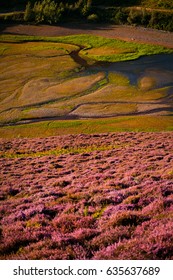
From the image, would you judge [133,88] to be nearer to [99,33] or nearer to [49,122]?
[49,122]

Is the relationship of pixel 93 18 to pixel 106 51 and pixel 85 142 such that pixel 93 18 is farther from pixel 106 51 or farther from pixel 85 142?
pixel 85 142

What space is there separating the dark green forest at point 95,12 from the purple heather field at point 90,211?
103671 mm

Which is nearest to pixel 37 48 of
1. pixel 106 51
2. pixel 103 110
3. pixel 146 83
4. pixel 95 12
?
pixel 106 51

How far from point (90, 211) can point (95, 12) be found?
127358mm

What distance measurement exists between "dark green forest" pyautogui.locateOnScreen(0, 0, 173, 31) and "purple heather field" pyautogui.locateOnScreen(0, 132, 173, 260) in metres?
104

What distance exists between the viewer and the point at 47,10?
395 ft

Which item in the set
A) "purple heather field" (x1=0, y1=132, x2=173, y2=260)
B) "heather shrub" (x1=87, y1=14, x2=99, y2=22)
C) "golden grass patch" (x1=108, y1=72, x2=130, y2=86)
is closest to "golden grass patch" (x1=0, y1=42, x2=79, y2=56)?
"golden grass patch" (x1=108, y1=72, x2=130, y2=86)

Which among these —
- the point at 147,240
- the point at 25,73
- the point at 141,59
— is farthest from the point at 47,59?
the point at 147,240

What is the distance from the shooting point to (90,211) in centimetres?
1276

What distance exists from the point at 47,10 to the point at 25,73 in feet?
173

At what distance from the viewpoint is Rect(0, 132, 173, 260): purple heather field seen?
29.4 feet

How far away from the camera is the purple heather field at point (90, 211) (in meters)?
8.97

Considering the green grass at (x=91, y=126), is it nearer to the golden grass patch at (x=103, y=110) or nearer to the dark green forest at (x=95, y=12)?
the golden grass patch at (x=103, y=110)

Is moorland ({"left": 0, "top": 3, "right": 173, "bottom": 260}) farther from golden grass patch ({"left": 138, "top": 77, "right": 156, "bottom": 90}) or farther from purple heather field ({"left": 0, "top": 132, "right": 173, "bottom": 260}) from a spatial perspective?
golden grass patch ({"left": 138, "top": 77, "right": 156, "bottom": 90})
